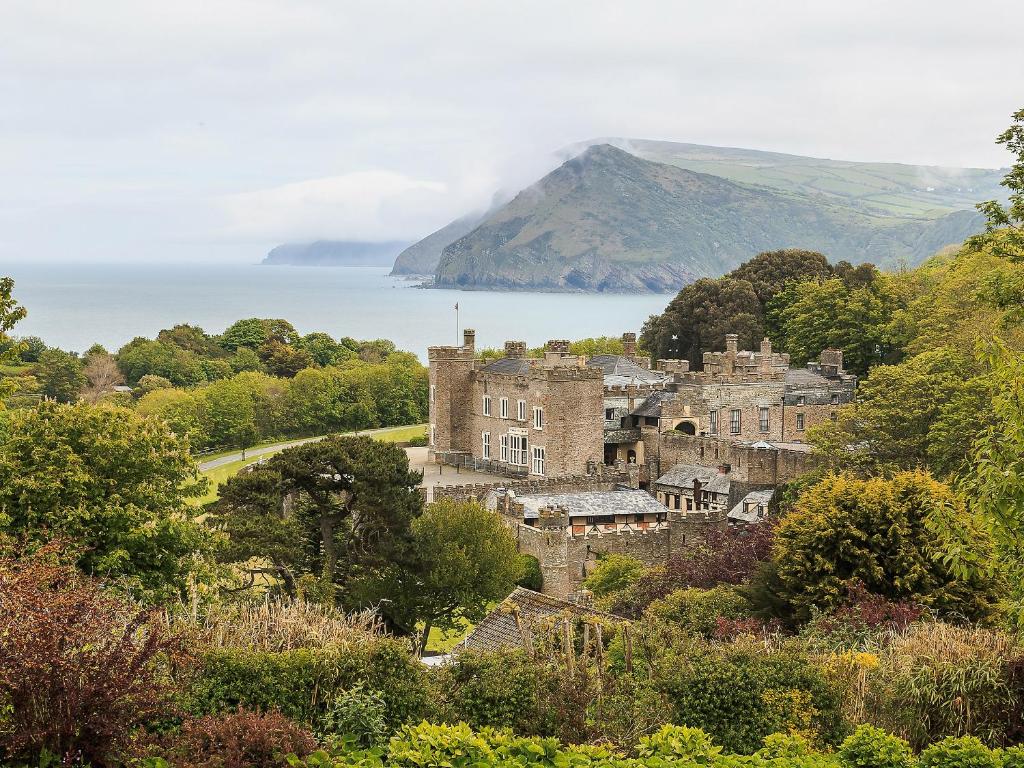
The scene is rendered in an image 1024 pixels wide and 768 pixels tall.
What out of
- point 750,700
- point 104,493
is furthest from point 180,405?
point 750,700

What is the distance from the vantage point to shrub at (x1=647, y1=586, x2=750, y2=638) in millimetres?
20750

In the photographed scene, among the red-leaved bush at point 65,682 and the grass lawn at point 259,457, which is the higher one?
the red-leaved bush at point 65,682

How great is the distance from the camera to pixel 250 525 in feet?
85.0

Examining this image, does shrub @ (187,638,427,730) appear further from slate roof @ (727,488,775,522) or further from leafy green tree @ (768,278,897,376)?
leafy green tree @ (768,278,897,376)

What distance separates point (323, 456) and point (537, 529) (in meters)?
9.37

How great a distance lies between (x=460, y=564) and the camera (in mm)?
29906

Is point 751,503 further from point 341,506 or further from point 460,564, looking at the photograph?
point 341,506

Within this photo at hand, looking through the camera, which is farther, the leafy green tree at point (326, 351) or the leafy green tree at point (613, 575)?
the leafy green tree at point (326, 351)

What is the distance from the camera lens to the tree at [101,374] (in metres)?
75.0

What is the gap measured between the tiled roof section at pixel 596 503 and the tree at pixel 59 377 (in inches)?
1623

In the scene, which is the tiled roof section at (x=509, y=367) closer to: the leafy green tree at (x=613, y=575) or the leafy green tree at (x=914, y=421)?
the leafy green tree at (x=914, y=421)

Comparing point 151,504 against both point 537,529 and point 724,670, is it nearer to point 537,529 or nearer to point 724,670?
point 724,670

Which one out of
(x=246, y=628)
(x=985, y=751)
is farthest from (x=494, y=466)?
(x=985, y=751)

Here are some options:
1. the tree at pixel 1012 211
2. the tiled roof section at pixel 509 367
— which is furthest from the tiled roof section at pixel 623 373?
the tree at pixel 1012 211
